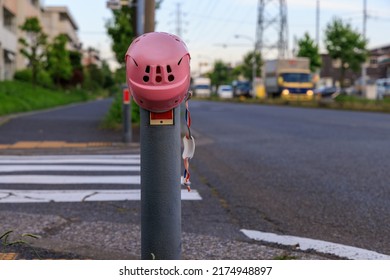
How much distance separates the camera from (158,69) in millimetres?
2418

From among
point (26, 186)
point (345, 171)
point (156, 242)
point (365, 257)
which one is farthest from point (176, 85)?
point (345, 171)

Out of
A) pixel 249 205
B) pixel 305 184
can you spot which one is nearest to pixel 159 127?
pixel 249 205

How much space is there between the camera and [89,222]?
5215mm

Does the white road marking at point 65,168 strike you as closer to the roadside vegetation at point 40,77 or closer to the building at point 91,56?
the roadside vegetation at point 40,77

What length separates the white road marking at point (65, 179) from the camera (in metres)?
7.67

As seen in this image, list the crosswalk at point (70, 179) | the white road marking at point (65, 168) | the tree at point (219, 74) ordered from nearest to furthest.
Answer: the crosswalk at point (70, 179) → the white road marking at point (65, 168) → the tree at point (219, 74)

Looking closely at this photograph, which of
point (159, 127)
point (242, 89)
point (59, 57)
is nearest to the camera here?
point (159, 127)

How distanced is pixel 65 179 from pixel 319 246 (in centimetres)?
439

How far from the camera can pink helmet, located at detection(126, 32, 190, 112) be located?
7.91ft

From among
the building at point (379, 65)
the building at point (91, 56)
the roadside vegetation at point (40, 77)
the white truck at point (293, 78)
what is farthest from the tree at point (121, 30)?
the building at point (91, 56)

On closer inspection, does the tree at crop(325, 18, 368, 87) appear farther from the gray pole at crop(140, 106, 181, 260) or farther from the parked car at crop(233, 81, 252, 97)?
the gray pole at crop(140, 106, 181, 260)

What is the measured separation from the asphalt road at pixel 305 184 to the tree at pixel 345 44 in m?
36.9

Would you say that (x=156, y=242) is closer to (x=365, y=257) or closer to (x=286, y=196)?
(x=365, y=257)

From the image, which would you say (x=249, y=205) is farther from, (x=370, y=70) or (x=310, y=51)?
(x=370, y=70)
